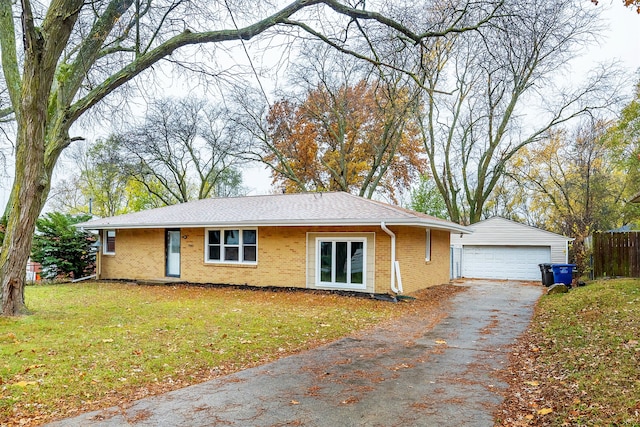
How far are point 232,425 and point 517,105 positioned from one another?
26.5 m

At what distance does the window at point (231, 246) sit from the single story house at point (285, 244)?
0.04m

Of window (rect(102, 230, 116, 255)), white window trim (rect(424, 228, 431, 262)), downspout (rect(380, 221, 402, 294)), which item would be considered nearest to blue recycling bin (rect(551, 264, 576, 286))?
white window trim (rect(424, 228, 431, 262))

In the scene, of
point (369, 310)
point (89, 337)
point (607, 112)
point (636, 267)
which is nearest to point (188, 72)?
point (89, 337)

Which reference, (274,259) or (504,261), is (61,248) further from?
(504,261)

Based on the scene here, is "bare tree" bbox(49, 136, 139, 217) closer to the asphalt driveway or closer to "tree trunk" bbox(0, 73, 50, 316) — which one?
"tree trunk" bbox(0, 73, 50, 316)

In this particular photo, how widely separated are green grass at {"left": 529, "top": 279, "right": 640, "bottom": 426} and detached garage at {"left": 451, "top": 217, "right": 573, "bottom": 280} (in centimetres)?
1250

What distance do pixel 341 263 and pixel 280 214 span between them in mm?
2845

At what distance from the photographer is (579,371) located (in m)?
5.42

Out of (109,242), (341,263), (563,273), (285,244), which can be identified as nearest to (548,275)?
(563,273)

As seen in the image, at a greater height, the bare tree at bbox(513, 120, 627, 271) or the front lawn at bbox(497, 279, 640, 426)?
the bare tree at bbox(513, 120, 627, 271)

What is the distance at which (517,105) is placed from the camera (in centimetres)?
2606

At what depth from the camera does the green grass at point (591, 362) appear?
413 centimetres

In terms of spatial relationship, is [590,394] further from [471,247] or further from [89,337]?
[471,247]

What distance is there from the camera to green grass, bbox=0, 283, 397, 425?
16.2ft
